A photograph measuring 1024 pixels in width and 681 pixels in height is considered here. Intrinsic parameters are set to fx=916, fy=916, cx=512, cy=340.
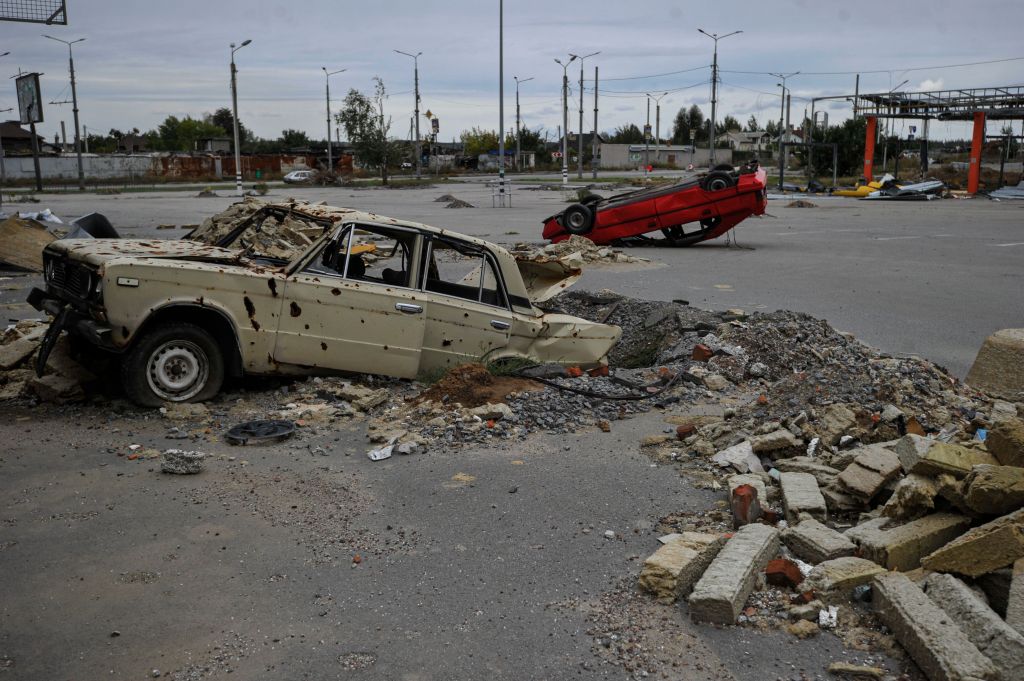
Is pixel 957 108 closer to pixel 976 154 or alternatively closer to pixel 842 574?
pixel 976 154

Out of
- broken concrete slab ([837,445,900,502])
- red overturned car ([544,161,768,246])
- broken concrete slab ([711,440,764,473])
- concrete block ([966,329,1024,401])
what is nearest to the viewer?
broken concrete slab ([837,445,900,502])

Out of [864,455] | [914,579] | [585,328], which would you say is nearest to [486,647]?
[914,579]

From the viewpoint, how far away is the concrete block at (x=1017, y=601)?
383cm

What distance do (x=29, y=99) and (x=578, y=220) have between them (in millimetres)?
20476

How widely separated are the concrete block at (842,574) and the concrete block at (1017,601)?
59 centimetres

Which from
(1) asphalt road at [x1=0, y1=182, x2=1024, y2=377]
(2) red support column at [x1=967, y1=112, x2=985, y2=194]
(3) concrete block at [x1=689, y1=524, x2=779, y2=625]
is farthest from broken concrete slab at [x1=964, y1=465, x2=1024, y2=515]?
(2) red support column at [x1=967, y1=112, x2=985, y2=194]

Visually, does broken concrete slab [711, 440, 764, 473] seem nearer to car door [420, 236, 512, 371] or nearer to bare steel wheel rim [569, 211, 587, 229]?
car door [420, 236, 512, 371]

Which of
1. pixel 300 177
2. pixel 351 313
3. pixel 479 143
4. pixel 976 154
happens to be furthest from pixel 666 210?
pixel 479 143

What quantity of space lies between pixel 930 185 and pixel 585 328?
4202 centimetres

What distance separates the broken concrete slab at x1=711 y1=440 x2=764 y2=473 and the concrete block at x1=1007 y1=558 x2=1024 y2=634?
7.40 feet

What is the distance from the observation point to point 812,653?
4004 mm

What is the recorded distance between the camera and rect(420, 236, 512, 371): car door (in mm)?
8102

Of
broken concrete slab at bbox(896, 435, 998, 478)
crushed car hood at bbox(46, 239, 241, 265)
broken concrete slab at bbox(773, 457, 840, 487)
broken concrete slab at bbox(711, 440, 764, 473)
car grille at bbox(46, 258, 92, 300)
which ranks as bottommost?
broken concrete slab at bbox(711, 440, 764, 473)

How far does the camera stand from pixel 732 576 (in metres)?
4.30
